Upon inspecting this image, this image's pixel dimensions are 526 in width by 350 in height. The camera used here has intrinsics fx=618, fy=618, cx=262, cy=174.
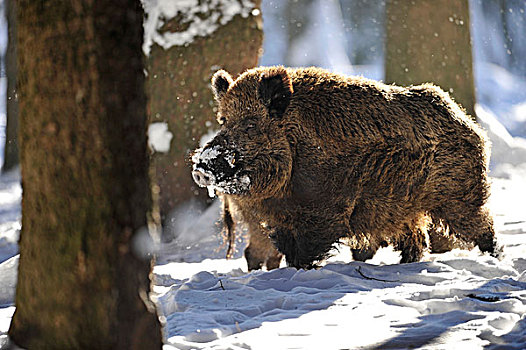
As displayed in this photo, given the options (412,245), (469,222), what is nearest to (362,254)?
(412,245)

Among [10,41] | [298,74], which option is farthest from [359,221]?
[10,41]

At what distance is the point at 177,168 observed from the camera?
7.41m

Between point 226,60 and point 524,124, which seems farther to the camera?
point 524,124

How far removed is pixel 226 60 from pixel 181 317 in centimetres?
455

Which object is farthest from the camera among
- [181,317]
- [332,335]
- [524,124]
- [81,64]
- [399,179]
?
[524,124]

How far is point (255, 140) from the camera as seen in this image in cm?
419

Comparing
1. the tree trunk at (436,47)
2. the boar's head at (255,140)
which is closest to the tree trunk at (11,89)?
the tree trunk at (436,47)

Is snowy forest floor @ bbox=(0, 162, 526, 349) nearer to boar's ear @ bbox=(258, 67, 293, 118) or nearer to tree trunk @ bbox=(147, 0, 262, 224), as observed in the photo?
boar's ear @ bbox=(258, 67, 293, 118)

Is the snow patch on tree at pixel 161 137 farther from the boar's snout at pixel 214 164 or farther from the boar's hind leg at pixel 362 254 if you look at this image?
the boar's snout at pixel 214 164

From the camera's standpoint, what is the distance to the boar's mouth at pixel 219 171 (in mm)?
3900

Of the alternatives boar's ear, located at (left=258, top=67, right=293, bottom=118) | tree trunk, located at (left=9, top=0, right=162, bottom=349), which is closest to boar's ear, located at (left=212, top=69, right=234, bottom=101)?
boar's ear, located at (left=258, top=67, right=293, bottom=118)

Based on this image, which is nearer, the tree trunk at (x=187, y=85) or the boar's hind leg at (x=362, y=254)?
the boar's hind leg at (x=362, y=254)

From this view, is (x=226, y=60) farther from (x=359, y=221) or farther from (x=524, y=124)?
(x=524, y=124)

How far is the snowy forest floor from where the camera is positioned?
9.18ft
